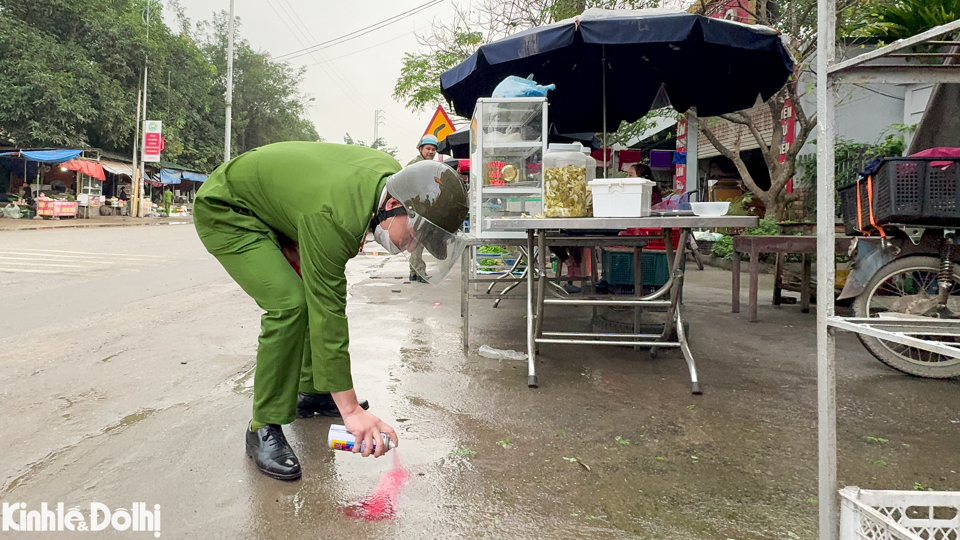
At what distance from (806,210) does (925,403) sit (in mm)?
9398

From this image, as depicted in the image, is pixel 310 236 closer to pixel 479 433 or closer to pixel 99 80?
pixel 479 433

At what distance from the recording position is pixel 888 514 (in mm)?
1499

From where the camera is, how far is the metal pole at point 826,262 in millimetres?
1615

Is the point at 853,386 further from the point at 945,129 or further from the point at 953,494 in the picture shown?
the point at 945,129

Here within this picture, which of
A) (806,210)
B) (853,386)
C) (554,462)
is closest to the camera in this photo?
(554,462)

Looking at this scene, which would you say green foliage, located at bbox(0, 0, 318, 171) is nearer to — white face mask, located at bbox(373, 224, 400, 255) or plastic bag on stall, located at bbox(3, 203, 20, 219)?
plastic bag on stall, located at bbox(3, 203, 20, 219)

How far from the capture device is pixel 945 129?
4969 mm

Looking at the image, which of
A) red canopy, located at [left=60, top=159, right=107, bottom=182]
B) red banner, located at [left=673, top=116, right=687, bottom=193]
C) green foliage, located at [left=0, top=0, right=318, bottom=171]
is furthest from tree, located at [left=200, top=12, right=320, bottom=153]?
red banner, located at [left=673, top=116, right=687, bottom=193]

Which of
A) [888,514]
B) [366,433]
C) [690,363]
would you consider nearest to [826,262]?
[888,514]

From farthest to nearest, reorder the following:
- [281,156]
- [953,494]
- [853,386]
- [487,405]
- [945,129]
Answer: [945,129], [853,386], [487,405], [281,156], [953,494]

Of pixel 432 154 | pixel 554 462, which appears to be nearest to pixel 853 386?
pixel 554 462

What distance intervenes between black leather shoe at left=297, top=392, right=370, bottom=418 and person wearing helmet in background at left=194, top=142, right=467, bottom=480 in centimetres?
53

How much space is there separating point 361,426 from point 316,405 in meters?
1.03

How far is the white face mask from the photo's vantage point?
7.22ft
